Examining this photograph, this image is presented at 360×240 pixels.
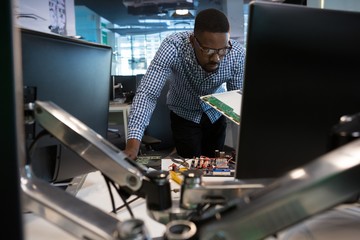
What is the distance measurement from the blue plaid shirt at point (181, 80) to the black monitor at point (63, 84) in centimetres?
51

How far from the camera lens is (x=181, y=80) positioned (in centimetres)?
188

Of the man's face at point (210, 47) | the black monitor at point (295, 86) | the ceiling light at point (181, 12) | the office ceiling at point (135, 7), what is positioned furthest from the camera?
the ceiling light at point (181, 12)

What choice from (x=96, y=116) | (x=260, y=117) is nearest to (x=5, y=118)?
(x=260, y=117)

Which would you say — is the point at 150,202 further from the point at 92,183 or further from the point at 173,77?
the point at 173,77

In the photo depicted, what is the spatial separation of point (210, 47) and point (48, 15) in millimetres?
1583

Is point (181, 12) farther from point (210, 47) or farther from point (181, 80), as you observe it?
point (210, 47)

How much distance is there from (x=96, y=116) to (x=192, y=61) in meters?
0.97

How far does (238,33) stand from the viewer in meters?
5.11

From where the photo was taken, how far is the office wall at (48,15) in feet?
7.05

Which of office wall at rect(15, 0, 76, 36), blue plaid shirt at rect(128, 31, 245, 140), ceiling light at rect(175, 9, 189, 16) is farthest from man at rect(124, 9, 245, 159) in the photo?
ceiling light at rect(175, 9, 189, 16)

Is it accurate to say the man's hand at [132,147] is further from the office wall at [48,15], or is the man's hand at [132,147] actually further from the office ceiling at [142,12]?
the office ceiling at [142,12]

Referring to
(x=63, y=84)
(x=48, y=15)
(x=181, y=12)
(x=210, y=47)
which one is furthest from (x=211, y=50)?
(x=181, y=12)

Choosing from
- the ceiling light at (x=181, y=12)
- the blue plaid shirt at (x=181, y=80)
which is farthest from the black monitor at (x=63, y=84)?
the ceiling light at (x=181, y=12)

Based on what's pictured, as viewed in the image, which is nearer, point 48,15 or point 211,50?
point 211,50
